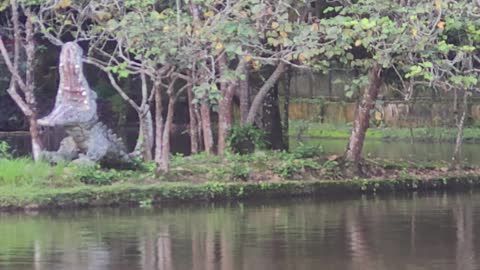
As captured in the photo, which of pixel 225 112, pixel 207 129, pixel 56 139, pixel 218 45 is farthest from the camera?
pixel 56 139

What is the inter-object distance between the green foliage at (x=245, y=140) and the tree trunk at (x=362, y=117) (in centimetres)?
209

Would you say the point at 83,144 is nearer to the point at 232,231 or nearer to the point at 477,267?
the point at 232,231

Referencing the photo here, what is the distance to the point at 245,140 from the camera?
20359 mm

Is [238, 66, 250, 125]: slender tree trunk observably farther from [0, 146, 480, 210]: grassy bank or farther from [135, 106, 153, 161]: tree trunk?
[135, 106, 153, 161]: tree trunk

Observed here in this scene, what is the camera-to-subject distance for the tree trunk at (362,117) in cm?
1877

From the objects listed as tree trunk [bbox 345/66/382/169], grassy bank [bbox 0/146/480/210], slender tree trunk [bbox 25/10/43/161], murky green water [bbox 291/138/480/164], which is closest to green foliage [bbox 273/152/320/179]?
grassy bank [bbox 0/146/480/210]

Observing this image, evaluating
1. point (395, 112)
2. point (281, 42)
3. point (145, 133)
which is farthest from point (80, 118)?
point (395, 112)

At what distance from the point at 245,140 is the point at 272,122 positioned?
2009 millimetres

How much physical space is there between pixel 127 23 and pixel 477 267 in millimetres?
8082

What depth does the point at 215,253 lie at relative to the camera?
1191cm

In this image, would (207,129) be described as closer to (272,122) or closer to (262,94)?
(262,94)

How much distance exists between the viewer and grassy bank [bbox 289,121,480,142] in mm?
38094

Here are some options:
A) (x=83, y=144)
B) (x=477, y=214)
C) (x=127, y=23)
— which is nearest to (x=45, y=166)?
(x=83, y=144)

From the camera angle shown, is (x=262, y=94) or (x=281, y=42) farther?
(x=262, y=94)
